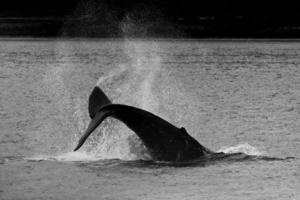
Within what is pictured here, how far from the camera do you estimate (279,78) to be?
3068 inches

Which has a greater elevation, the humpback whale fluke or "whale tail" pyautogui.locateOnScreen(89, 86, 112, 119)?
"whale tail" pyautogui.locateOnScreen(89, 86, 112, 119)

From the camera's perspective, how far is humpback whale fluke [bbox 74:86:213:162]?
23531 mm

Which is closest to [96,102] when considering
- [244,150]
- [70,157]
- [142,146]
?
[142,146]

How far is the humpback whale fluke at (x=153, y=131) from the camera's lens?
77.2 feet

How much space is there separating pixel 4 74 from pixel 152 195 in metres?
59.8

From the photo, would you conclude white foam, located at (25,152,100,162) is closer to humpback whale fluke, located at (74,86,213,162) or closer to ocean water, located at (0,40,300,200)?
ocean water, located at (0,40,300,200)

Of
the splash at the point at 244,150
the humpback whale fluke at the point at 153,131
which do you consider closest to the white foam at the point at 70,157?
the humpback whale fluke at the point at 153,131

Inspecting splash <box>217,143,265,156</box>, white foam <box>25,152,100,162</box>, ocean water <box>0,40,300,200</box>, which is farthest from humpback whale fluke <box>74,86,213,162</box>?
splash <box>217,143,265,156</box>

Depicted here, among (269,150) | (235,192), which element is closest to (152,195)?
(235,192)

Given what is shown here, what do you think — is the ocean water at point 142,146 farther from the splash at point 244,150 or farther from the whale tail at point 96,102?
the whale tail at point 96,102

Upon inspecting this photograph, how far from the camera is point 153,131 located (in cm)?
2422

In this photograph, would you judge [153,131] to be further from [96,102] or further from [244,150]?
[244,150]

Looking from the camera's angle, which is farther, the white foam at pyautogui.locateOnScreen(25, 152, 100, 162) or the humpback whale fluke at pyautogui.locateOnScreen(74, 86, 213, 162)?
the white foam at pyautogui.locateOnScreen(25, 152, 100, 162)

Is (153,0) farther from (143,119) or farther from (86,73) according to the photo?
(143,119)
